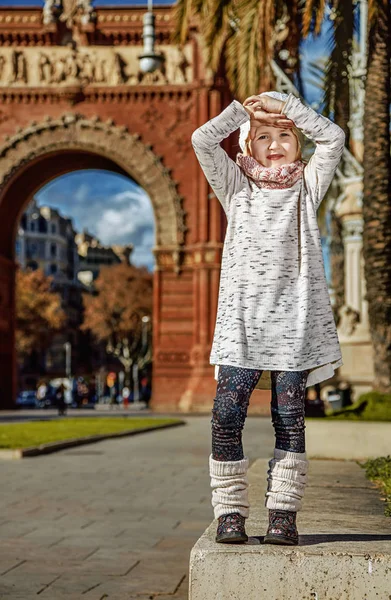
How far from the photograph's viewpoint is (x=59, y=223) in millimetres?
121000

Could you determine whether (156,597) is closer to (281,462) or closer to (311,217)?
(281,462)

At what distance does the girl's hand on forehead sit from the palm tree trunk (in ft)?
29.0

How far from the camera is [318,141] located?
197 inches

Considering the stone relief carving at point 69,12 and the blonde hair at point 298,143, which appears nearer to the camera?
the blonde hair at point 298,143

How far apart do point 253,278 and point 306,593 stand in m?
1.30

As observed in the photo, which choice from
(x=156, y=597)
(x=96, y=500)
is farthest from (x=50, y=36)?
(x=156, y=597)

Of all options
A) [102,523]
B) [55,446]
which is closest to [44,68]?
[55,446]

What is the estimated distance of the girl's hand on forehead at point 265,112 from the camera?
Answer: 197 inches

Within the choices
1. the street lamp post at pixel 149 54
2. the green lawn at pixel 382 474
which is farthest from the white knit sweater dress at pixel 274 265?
the street lamp post at pixel 149 54

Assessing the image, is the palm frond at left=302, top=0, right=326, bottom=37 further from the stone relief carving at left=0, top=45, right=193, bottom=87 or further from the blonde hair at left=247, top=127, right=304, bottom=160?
the stone relief carving at left=0, top=45, right=193, bottom=87

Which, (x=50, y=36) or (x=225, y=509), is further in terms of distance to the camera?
(x=50, y=36)

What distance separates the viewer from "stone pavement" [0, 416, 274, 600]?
6586 mm

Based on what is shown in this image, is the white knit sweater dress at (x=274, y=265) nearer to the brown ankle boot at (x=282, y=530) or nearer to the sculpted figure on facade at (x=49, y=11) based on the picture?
the brown ankle boot at (x=282, y=530)

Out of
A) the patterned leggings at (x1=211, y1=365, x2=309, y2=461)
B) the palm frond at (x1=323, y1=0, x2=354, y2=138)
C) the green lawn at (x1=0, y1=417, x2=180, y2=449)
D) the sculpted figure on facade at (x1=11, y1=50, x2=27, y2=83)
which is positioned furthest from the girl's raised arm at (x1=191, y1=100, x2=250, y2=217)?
the sculpted figure on facade at (x1=11, y1=50, x2=27, y2=83)
